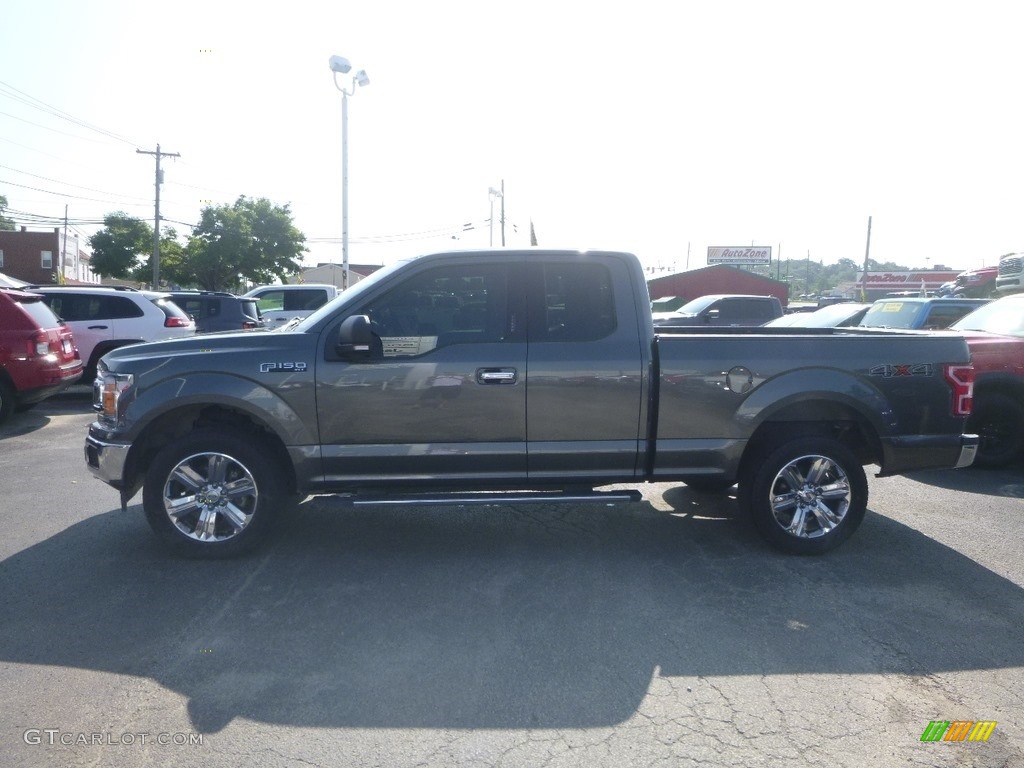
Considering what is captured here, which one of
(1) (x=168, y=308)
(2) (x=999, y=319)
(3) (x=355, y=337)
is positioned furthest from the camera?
(1) (x=168, y=308)

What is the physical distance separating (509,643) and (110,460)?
2954mm

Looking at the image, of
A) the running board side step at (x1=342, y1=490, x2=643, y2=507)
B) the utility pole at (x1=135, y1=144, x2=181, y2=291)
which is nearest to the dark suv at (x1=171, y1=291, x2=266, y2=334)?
the running board side step at (x1=342, y1=490, x2=643, y2=507)

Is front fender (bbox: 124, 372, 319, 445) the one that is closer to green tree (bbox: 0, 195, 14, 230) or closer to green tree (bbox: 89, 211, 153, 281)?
green tree (bbox: 89, 211, 153, 281)

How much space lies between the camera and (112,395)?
5367mm

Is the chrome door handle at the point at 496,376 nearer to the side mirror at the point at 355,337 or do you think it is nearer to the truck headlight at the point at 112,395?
the side mirror at the point at 355,337

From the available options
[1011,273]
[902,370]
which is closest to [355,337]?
[902,370]

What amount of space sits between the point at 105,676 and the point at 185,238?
157ft

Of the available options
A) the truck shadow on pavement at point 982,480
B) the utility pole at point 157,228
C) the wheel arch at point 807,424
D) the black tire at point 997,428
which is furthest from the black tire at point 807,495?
the utility pole at point 157,228

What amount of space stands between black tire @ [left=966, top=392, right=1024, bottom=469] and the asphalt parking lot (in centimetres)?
214

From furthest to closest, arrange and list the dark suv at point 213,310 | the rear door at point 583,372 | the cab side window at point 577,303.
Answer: the dark suv at point 213,310, the cab side window at point 577,303, the rear door at point 583,372

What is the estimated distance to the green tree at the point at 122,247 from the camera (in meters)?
50.9

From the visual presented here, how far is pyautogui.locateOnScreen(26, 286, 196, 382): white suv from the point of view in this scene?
42.3 ft

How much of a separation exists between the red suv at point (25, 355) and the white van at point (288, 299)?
918 centimetres

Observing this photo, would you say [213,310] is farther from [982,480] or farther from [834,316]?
[982,480]
